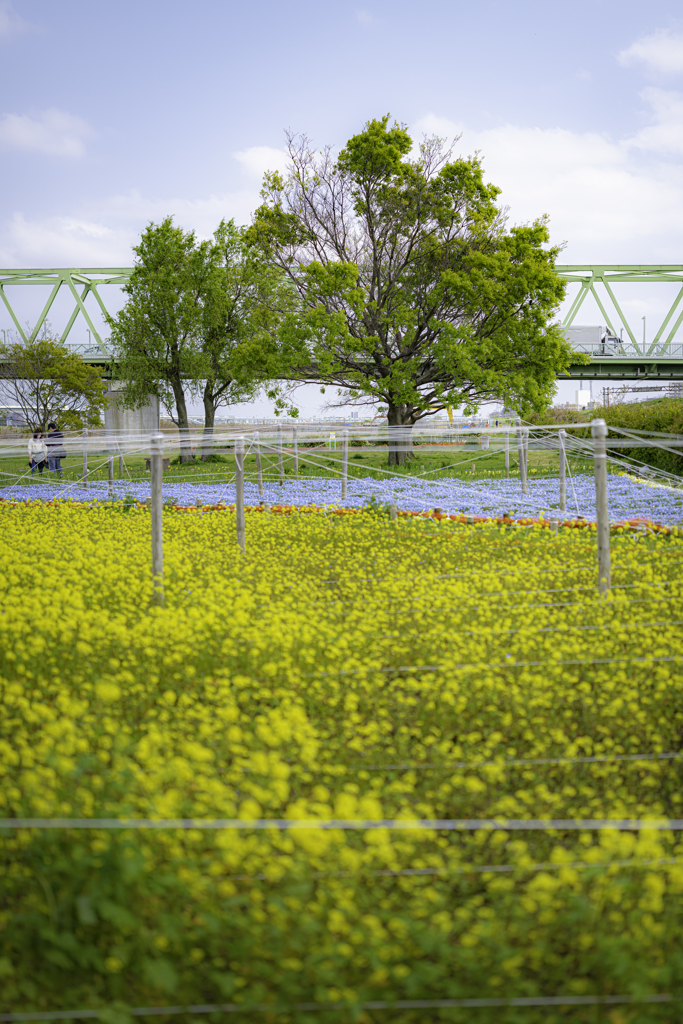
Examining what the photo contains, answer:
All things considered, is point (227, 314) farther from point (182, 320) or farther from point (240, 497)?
point (240, 497)

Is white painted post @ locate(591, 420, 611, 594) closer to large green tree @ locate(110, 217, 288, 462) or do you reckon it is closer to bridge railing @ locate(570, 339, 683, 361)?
large green tree @ locate(110, 217, 288, 462)

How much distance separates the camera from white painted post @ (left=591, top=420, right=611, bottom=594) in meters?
6.25

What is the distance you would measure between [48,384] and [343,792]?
27.9 m

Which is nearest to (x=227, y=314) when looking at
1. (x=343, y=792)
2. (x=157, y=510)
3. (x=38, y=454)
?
(x=38, y=454)

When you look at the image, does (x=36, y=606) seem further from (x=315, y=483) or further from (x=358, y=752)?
(x=315, y=483)

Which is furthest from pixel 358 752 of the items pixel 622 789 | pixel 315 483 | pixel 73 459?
pixel 73 459

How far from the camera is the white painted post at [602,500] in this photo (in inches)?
246

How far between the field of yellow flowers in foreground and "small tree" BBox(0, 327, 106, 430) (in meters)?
22.4

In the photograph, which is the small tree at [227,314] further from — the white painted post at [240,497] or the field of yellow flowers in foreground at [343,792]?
the field of yellow flowers in foreground at [343,792]

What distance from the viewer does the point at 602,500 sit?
6.29 m

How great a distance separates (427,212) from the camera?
22.2 meters

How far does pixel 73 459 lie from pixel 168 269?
9.47 meters

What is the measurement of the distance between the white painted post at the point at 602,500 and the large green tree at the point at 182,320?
78.9ft

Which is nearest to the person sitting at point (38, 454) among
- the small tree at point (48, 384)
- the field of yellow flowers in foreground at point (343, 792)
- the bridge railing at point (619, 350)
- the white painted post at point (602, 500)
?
the small tree at point (48, 384)
